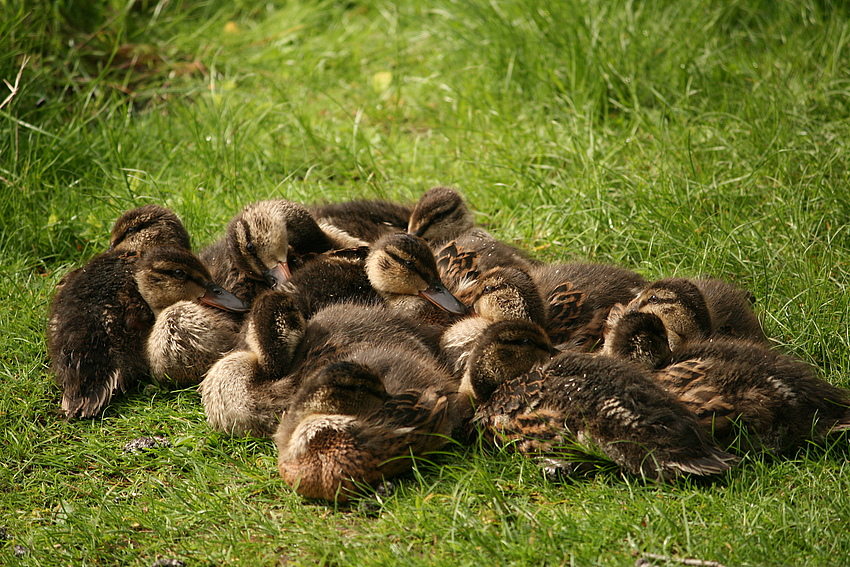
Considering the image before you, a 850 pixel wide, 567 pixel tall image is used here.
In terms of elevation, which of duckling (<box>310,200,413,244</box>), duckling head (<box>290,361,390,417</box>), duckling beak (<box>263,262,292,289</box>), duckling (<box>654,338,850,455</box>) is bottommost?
duckling (<box>654,338,850,455</box>)

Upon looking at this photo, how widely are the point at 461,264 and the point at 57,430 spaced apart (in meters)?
2.66

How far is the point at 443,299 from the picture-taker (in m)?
5.13

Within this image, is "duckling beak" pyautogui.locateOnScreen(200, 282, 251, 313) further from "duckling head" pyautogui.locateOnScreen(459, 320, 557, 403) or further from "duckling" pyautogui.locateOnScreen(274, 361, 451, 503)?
"duckling head" pyautogui.locateOnScreen(459, 320, 557, 403)

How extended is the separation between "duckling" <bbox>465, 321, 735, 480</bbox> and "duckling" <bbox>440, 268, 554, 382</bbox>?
14.9 inches

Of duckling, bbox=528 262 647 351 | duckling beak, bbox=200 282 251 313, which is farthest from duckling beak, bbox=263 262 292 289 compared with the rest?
duckling, bbox=528 262 647 351

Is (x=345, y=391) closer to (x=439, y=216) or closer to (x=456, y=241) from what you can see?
(x=456, y=241)

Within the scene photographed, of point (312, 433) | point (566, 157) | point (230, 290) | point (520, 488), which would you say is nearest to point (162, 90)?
point (230, 290)

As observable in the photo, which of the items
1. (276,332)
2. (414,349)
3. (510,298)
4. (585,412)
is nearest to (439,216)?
(510,298)

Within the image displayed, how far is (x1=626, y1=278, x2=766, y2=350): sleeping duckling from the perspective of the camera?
15.0ft

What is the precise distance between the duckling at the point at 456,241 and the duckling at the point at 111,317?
1460mm

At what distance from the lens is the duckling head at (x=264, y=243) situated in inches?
212

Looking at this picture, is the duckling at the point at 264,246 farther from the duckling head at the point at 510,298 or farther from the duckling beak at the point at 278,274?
the duckling head at the point at 510,298

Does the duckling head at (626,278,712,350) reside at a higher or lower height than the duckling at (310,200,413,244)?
lower

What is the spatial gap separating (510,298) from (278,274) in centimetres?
162
